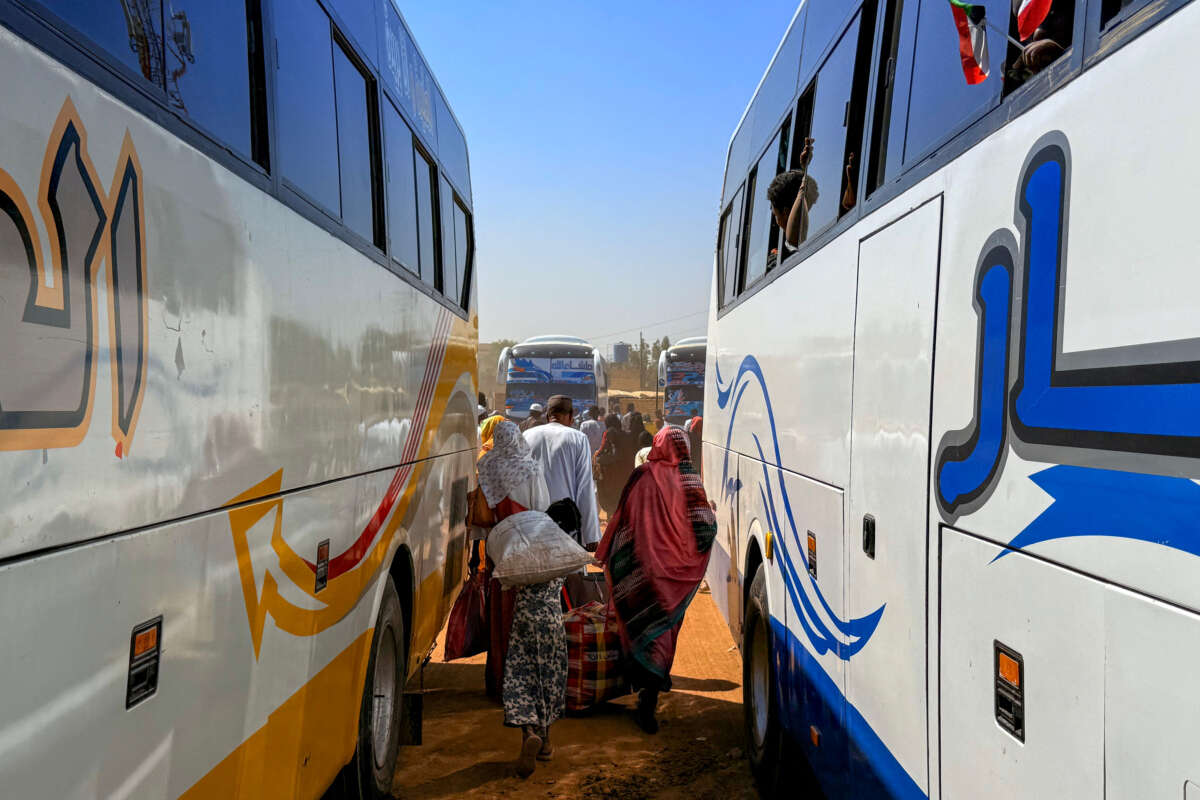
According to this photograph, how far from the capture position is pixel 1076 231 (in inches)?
75.5

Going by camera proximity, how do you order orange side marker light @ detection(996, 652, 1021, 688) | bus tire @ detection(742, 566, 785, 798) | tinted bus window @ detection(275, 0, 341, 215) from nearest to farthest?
orange side marker light @ detection(996, 652, 1021, 688), tinted bus window @ detection(275, 0, 341, 215), bus tire @ detection(742, 566, 785, 798)

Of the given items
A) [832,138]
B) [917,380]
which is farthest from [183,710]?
[832,138]

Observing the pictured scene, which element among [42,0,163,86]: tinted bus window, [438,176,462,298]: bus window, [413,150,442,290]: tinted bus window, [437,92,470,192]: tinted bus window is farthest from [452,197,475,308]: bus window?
[42,0,163,86]: tinted bus window

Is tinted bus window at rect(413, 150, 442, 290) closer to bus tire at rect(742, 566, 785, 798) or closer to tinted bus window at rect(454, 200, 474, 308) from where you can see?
tinted bus window at rect(454, 200, 474, 308)

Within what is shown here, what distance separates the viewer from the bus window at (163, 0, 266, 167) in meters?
2.28

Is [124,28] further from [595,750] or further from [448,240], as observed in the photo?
[595,750]

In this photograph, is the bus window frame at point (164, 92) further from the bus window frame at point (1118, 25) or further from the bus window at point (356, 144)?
the bus window frame at point (1118, 25)

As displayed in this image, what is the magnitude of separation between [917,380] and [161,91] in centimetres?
211

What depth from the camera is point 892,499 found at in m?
3.04

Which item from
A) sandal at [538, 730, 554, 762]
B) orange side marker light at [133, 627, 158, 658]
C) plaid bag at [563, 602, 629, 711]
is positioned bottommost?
sandal at [538, 730, 554, 762]

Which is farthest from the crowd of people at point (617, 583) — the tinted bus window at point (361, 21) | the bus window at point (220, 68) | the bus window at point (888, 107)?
the bus window at point (220, 68)

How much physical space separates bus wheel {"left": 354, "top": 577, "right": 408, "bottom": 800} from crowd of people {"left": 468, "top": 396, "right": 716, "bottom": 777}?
2.31ft

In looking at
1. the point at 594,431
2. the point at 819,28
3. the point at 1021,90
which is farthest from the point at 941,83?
the point at 594,431

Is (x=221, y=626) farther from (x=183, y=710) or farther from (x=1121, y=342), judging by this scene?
(x=1121, y=342)
